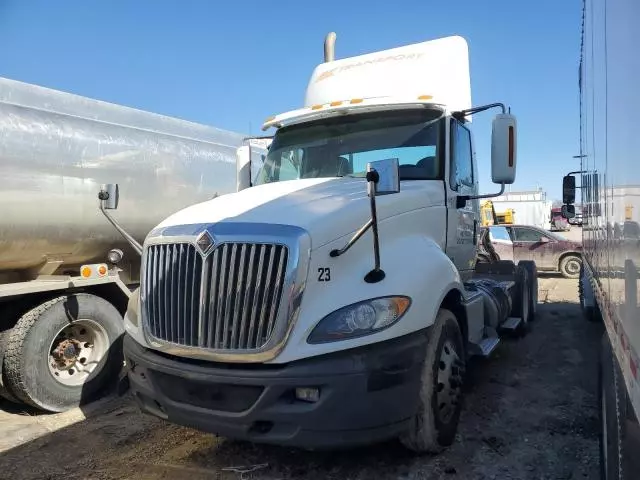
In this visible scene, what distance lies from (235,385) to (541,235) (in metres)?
14.9

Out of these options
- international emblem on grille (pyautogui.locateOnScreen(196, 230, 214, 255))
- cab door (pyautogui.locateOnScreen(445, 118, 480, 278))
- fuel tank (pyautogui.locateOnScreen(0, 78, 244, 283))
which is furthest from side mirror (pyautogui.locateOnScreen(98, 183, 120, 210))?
cab door (pyautogui.locateOnScreen(445, 118, 480, 278))

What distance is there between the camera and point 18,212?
4.75 metres

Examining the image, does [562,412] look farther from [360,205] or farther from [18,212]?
[18,212]

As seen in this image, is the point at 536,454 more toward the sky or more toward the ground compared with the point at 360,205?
more toward the ground

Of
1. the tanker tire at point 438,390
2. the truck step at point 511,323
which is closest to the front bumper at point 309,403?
the tanker tire at point 438,390

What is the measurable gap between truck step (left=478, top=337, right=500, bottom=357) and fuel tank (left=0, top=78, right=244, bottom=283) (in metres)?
3.95

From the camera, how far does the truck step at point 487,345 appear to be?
4.45 m

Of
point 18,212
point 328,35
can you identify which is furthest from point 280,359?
point 328,35

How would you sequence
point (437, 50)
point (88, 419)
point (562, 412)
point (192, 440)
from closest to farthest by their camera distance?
point (192, 440)
point (562, 412)
point (88, 419)
point (437, 50)

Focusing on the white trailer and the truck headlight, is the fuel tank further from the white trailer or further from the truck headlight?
the white trailer

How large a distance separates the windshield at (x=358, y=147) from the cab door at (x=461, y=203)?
23cm

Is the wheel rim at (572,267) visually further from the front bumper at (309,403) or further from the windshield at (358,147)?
the front bumper at (309,403)

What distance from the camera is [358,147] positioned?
457 cm

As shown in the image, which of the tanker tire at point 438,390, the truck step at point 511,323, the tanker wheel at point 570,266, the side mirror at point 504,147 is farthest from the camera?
the tanker wheel at point 570,266
